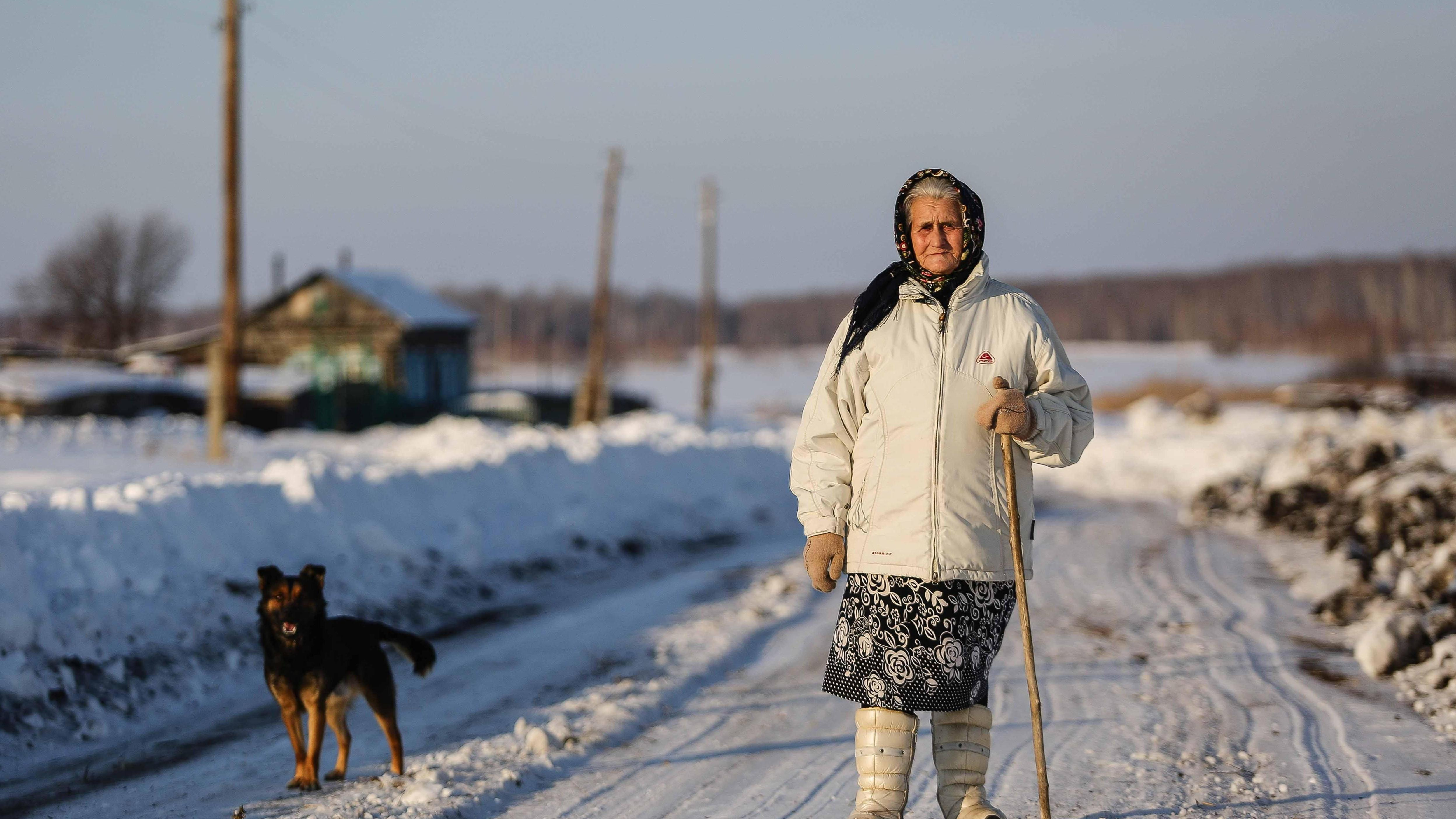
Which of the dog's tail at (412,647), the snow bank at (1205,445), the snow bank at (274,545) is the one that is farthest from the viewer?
the snow bank at (1205,445)

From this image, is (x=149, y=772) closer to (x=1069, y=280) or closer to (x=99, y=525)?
(x=99, y=525)

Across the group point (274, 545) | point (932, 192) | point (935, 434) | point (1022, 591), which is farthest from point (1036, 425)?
point (274, 545)

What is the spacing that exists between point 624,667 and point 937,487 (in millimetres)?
3970

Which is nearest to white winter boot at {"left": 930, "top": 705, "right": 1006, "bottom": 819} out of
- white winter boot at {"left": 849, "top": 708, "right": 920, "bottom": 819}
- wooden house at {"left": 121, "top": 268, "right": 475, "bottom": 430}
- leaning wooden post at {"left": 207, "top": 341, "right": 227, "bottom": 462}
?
white winter boot at {"left": 849, "top": 708, "right": 920, "bottom": 819}

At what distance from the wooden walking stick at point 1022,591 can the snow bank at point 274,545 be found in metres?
4.73

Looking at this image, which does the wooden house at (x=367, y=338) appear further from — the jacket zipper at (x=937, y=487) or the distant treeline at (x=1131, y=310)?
the distant treeline at (x=1131, y=310)

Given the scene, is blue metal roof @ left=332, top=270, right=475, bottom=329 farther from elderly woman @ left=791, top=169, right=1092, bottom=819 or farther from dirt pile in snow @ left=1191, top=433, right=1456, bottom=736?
elderly woman @ left=791, top=169, right=1092, bottom=819

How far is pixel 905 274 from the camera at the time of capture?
3.90 metres

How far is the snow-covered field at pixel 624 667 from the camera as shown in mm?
4805

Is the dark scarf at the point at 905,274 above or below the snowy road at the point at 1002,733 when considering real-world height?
above

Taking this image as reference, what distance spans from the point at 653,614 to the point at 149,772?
13.9 feet

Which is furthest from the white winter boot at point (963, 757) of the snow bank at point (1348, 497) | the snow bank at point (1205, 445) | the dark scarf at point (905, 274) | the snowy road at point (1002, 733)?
the snow bank at point (1205, 445)

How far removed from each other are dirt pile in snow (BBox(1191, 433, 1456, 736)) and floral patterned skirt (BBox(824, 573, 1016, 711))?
3.37 meters

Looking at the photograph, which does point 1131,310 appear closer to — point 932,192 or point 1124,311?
point 1124,311
